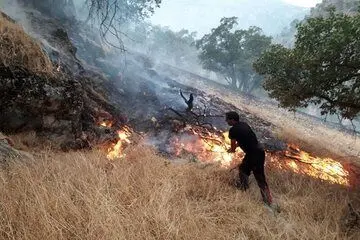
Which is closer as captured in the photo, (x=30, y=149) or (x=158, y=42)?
(x=30, y=149)

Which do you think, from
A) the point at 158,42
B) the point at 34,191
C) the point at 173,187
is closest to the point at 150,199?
the point at 173,187

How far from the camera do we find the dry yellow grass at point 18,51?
7.10 meters

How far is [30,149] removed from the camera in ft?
21.6

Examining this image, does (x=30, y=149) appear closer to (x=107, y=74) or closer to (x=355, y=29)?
(x=355, y=29)

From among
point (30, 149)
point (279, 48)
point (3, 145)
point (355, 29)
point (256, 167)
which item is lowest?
point (30, 149)

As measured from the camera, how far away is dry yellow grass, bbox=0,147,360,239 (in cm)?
362

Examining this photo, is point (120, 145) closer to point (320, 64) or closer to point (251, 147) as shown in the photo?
point (251, 147)

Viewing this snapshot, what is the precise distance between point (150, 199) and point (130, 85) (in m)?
11.4

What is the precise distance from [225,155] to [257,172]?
153 inches

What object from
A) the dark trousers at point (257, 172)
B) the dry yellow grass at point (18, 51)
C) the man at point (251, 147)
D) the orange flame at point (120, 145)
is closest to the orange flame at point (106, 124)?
the orange flame at point (120, 145)

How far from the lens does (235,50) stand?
118 feet

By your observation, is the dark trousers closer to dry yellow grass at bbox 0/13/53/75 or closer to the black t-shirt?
the black t-shirt

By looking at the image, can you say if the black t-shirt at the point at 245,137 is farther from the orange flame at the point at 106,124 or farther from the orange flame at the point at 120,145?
the orange flame at the point at 106,124

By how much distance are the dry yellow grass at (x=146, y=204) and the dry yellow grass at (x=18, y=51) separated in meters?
2.34
